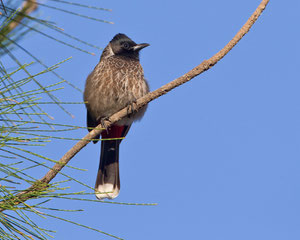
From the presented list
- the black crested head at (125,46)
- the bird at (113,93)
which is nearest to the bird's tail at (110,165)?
the bird at (113,93)

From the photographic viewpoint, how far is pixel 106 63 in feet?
16.9

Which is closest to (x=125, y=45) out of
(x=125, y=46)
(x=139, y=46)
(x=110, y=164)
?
(x=125, y=46)

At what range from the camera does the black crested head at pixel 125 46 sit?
17.7 feet

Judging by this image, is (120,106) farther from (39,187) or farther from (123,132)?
(39,187)

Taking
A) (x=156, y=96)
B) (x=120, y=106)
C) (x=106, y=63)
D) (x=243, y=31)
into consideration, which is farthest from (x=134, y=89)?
(x=243, y=31)

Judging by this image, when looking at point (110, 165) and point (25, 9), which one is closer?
point (25, 9)

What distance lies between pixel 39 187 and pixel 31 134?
31 cm

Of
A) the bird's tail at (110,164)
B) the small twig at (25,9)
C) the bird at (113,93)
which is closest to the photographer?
the small twig at (25,9)

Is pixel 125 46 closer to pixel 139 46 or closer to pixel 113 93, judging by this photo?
pixel 139 46

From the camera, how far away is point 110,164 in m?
5.29

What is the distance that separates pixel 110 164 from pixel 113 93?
963mm

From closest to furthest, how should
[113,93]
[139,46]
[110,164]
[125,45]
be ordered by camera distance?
[113,93]
[110,164]
[139,46]
[125,45]

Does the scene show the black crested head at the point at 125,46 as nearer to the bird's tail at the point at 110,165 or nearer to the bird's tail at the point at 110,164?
the bird's tail at the point at 110,164

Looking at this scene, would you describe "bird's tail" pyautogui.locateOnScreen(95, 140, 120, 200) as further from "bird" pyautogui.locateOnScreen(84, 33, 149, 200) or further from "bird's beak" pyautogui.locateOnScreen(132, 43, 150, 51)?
"bird's beak" pyautogui.locateOnScreen(132, 43, 150, 51)
